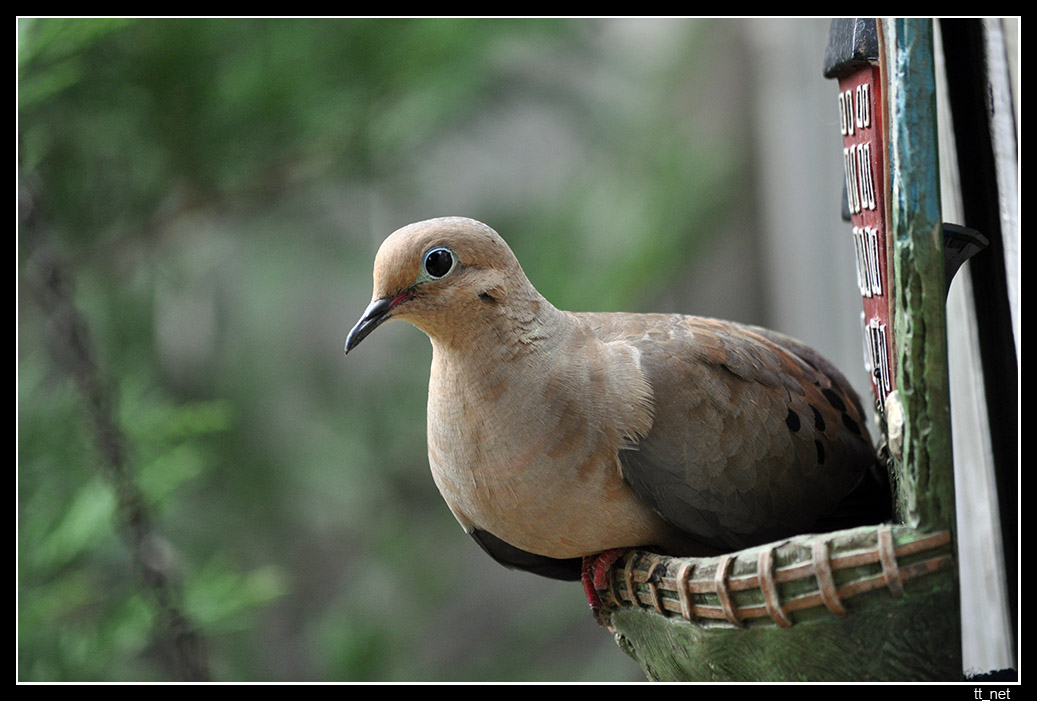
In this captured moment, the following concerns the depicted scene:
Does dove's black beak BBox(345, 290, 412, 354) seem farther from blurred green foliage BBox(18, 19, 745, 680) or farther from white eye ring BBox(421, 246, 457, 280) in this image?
blurred green foliage BBox(18, 19, 745, 680)

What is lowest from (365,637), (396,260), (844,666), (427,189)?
(365,637)

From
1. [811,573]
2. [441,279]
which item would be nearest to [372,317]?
[441,279]

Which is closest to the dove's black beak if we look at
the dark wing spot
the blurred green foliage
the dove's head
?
the dove's head

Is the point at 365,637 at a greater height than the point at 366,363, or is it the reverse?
the point at 366,363

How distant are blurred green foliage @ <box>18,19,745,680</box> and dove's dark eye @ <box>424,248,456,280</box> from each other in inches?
26.1

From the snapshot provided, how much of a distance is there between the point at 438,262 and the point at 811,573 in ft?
1.21

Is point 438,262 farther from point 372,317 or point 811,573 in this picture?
point 811,573

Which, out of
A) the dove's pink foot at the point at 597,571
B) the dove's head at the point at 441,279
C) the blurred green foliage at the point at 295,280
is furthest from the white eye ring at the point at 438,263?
the blurred green foliage at the point at 295,280

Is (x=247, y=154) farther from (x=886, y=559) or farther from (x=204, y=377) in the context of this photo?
(x=886, y=559)

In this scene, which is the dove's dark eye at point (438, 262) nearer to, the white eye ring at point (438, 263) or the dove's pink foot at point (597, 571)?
the white eye ring at point (438, 263)

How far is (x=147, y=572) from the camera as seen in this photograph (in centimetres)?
121

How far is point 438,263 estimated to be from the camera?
75 cm

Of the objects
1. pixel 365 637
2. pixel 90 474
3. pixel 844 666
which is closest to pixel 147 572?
pixel 90 474

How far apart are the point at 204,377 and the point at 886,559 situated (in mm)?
1930
